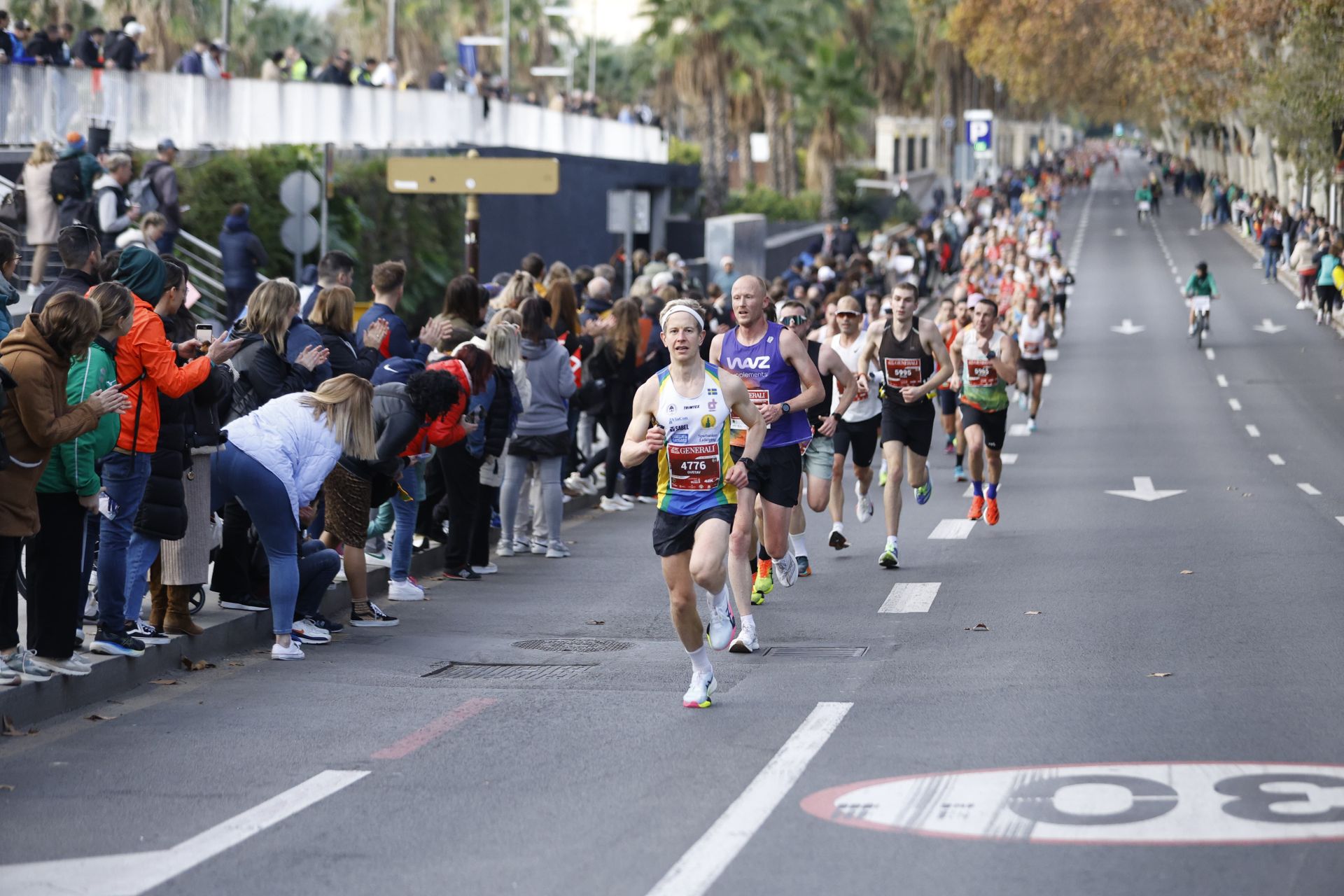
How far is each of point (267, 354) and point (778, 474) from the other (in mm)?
3224

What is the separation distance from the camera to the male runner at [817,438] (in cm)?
1278

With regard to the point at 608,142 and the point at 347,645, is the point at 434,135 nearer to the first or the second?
the point at 608,142

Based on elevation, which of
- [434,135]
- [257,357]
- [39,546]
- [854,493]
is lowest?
[854,493]

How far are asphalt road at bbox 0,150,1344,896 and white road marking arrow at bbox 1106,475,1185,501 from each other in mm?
3732

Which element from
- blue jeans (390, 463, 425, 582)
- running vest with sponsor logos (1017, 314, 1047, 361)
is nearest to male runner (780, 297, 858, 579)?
blue jeans (390, 463, 425, 582)

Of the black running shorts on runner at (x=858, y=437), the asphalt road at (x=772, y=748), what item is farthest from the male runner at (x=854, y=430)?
the asphalt road at (x=772, y=748)

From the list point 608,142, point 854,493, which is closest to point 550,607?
point 854,493

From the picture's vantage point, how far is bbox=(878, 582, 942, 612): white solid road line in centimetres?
1220

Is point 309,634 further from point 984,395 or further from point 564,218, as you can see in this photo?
point 564,218

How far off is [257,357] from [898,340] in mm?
5547

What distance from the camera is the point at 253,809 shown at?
7.19 meters

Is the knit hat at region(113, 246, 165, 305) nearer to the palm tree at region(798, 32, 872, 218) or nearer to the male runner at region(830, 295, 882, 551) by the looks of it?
the male runner at region(830, 295, 882, 551)

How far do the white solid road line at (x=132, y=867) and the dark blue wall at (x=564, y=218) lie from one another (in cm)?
2940

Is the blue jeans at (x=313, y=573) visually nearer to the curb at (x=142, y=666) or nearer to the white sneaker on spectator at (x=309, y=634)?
the white sneaker on spectator at (x=309, y=634)
